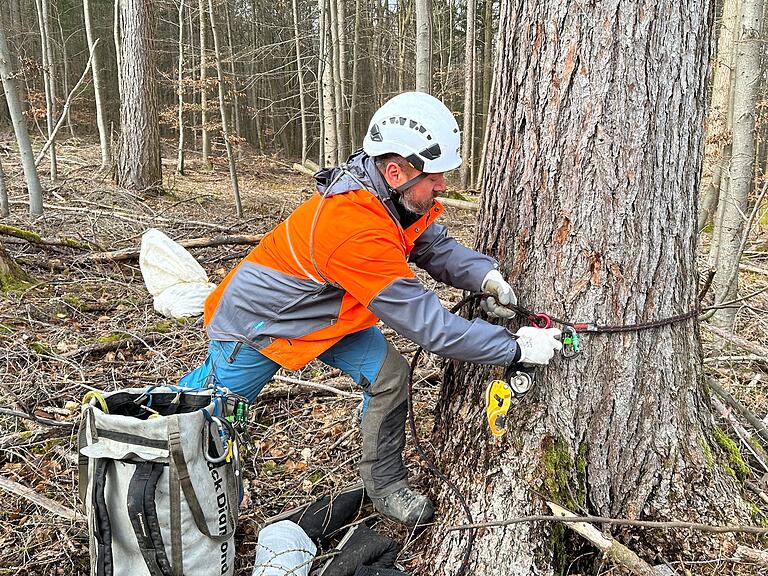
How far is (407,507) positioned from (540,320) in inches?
41.8

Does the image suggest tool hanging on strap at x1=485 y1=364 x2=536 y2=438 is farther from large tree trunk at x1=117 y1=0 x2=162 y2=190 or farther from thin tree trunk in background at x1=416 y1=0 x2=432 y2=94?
large tree trunk at x1=117 y1=0 x2=162 y2=190

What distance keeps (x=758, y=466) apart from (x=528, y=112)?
6.86 ft

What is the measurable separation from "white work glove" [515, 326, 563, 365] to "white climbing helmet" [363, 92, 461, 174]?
738 mm

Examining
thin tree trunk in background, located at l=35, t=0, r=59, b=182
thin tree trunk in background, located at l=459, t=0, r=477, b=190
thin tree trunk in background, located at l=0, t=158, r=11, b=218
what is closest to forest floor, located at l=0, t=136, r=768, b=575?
thin tree trunk in background, located at l=0, t=158, r=11, b=218

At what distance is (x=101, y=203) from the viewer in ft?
28.1

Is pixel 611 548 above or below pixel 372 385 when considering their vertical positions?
below

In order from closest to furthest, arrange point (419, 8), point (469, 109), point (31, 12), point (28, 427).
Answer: point (28, 427), point (419, 8), point (469, 109), point (31, 12)

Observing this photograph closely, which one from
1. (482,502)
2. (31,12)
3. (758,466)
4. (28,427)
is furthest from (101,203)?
(31,12)

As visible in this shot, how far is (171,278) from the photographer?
17.5 ft

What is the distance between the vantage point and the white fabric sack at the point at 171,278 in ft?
16.8

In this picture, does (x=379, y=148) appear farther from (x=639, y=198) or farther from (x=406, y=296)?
(x=639, y=198)

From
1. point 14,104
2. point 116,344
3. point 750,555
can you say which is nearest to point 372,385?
point 750,555

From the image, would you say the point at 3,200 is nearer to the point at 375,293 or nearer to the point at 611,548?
the point at 375,293

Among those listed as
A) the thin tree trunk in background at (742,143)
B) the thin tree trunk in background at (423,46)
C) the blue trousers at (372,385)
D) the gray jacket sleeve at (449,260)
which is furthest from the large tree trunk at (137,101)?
the thin tree trunk in background at (742,143)
